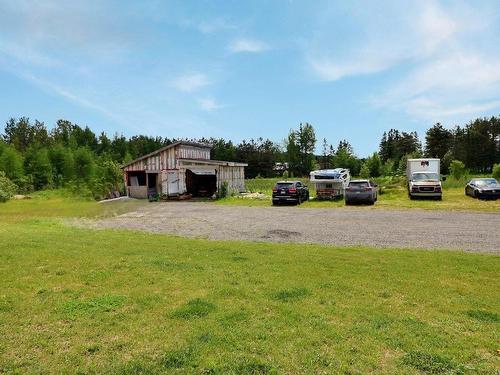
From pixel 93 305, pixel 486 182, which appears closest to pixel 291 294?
A: pixel 93 305

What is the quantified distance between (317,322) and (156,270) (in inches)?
129

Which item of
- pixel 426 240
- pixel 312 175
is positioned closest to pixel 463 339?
pixel 426 240

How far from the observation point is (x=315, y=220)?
51.1 ft

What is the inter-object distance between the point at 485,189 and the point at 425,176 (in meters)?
3.67

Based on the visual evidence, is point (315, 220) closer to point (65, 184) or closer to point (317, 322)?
point (317, 322)

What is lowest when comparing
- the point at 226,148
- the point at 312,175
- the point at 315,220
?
the point at 315,220

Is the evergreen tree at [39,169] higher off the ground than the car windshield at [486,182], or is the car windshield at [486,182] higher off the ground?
the evergreen tree at [39,169]

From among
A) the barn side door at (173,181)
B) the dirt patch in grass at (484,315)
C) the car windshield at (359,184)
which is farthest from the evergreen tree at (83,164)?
Answer: the dirt patch in grass at (484,315)

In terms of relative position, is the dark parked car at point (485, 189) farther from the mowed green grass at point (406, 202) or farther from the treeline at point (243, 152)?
the treeline at point (243, 152)

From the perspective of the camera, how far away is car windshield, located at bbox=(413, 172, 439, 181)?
2480 centimetres

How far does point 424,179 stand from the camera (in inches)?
976

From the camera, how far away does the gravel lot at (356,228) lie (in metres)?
10.3

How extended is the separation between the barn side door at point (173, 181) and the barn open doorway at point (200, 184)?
2833mm

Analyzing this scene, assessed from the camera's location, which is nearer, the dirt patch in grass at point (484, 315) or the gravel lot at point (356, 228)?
the dirt patch in grass at point (484, 315)
